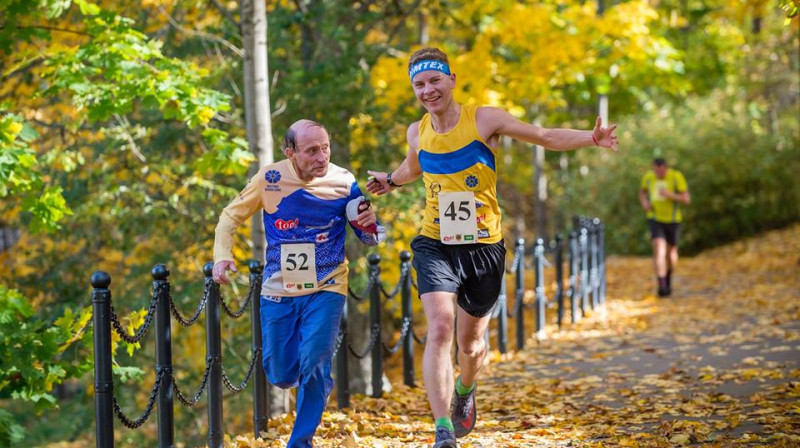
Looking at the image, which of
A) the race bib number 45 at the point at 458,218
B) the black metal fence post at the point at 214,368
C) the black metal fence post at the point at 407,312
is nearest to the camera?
the race bib number 45 at the point at 458,218

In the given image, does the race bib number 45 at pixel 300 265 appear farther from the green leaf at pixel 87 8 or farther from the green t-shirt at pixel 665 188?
the green t-shirt at pixel 665 188

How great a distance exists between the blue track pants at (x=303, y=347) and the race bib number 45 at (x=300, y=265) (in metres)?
0.10

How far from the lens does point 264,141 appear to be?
8898 millimetres

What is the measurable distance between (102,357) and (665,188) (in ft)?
37.6

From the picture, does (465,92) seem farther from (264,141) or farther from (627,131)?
(627,131)

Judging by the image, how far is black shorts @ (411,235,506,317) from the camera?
5777mm

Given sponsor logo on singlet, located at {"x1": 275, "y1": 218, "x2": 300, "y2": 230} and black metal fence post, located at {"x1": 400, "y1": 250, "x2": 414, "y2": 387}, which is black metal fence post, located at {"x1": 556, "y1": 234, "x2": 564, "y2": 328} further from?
sponsor logo on singlet, located at {"x1": 275, "y1": 218, "x2": 300, "y2": 230}

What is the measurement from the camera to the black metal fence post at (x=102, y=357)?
4.96m

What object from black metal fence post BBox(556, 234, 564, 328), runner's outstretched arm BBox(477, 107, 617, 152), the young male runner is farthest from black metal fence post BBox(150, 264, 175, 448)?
the young male runner

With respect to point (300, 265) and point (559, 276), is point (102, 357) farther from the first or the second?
point (559, 276)

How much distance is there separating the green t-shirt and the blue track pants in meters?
10.4

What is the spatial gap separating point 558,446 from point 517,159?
23.1m

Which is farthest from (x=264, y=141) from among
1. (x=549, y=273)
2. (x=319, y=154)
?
(x=549, y=273)

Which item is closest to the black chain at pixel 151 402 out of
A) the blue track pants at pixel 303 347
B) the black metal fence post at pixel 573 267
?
the blue track pants at pixel 303 347
